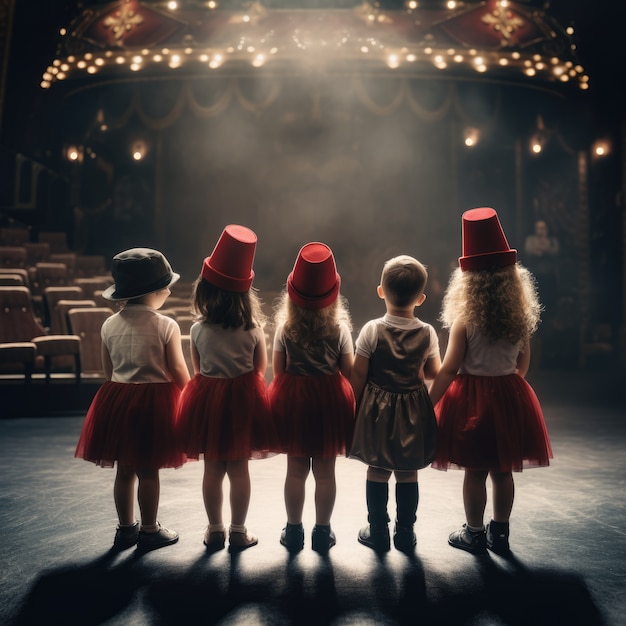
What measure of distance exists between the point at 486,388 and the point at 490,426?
0.15m

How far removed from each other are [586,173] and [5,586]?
11.7 m

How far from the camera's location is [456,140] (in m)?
12.3

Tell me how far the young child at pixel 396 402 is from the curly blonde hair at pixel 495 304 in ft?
0.53

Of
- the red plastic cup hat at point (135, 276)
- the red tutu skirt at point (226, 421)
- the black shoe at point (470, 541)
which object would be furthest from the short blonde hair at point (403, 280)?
the black shoe at point (470, 541)

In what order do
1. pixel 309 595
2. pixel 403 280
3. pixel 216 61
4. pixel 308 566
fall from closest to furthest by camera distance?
pixel 309 595, pixel 308 566, pixel 403 280, pixel 216 61

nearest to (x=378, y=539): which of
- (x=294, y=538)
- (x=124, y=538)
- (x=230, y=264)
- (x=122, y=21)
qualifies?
(x=294, y=538)

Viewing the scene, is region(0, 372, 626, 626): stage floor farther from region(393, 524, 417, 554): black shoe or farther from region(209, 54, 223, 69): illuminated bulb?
region(209, 54, 223, 69): illuminated bulb

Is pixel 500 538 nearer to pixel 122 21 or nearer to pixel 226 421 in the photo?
pixel 226 421

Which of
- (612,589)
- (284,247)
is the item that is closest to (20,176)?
(284,247)

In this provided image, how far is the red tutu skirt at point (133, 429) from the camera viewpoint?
2518 millimetres

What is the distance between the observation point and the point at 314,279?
2.53m

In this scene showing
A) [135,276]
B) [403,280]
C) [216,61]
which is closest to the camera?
[403,280]

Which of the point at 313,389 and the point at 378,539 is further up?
the point at 313,389

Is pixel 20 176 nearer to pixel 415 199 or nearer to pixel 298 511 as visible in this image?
pixel 415 199
